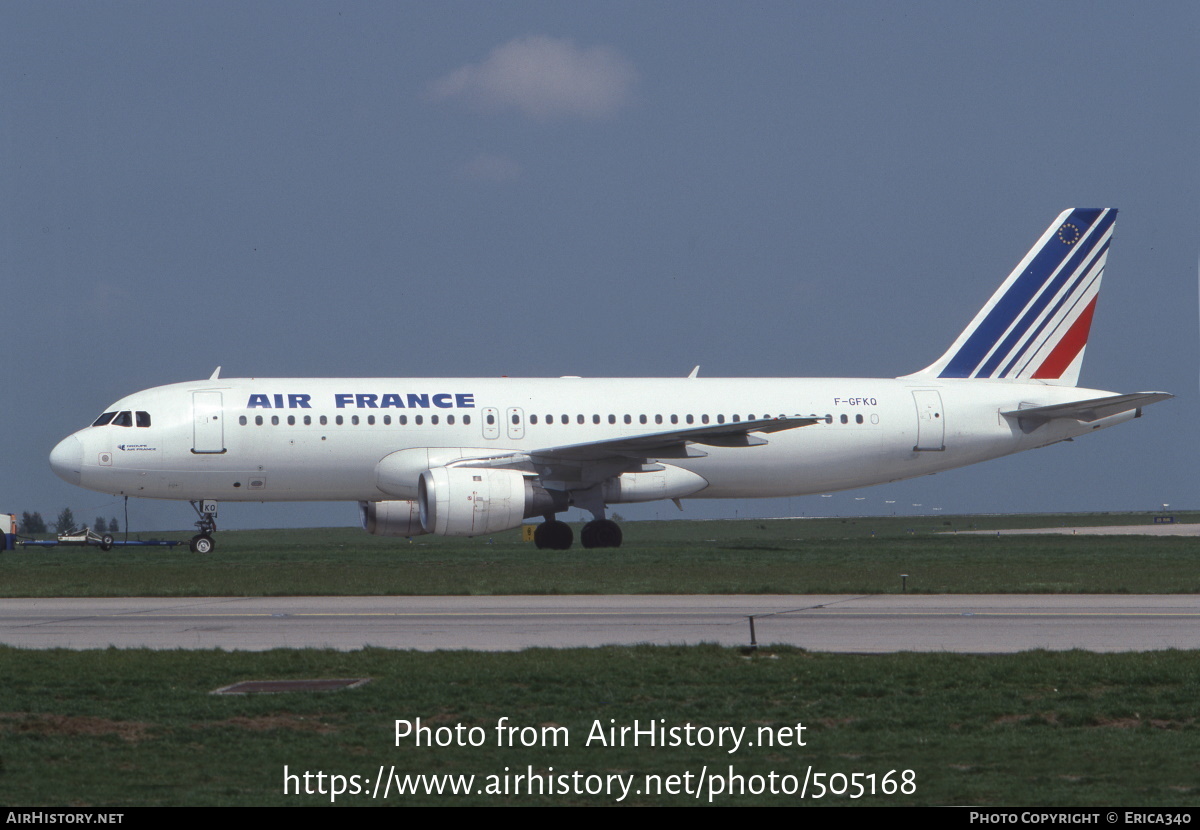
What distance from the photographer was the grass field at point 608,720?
8633 millimetres

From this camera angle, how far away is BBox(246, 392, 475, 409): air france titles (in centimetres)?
3306

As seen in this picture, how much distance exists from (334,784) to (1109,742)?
17.4ft

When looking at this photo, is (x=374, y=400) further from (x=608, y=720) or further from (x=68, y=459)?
(x=608, y=720)

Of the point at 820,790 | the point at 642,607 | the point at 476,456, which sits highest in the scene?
the point at 476,456

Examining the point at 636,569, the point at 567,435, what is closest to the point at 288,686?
the point at 636,569

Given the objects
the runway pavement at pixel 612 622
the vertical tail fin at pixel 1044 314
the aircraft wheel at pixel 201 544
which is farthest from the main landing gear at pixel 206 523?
the vertical tail fin at pixel 1044 314

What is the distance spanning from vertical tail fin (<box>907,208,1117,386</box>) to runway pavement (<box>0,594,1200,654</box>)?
18.8 m

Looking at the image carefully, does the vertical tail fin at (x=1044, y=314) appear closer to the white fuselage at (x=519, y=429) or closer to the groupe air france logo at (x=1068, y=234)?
the groupe air france logo at (x=1068, y=234)

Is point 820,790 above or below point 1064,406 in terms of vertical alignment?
below

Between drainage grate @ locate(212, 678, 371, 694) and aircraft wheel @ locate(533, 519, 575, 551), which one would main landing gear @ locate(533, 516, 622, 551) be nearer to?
aircraft wheel @ locate(533, 519, 575, 551)

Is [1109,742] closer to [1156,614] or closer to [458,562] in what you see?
[1156,614]

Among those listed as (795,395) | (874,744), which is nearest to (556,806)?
(874,744)

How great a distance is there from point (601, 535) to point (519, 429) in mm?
3210

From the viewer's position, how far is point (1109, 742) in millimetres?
9914
